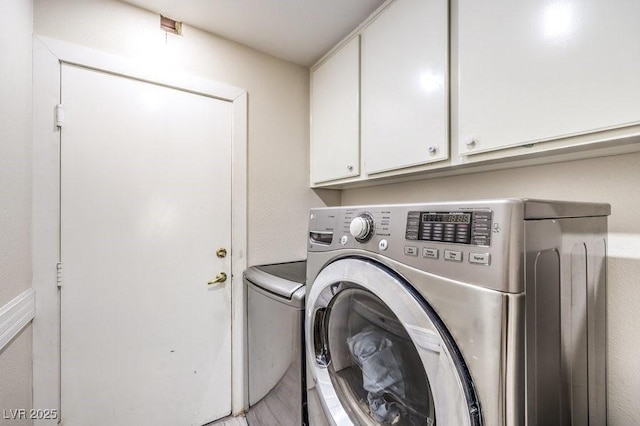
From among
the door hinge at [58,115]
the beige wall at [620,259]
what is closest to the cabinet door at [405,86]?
the beige wall at [620,259]

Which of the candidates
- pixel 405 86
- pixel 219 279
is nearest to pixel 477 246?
pixel 405 86

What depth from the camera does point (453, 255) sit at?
1.88 ft

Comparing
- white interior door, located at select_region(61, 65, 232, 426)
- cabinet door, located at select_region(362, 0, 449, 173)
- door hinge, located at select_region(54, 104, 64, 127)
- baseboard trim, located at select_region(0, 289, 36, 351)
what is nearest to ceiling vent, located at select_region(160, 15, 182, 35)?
white interior door, located at select_region(61, 65, 232, 426)

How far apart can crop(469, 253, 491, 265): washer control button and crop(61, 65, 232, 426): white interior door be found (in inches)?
54.3

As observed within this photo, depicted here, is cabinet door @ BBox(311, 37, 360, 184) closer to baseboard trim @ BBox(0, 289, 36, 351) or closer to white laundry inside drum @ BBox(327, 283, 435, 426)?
white laundry inside drum @ BBox(327, 283, 435, 426)

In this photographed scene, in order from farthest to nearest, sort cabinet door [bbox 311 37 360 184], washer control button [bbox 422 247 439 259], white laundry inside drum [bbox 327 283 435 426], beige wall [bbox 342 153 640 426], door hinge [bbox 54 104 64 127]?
cabinet door [bbox 311 37 360 184]
door hinge [bbox 54 104 64 127]
beige wall [bbox 342 153 640 426]
white laundry inside drum [bbox 327 283 435 426]
washer control button [bbox 422 247 439 259]

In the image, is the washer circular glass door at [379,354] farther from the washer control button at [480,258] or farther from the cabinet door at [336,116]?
the cabinet door at [336,116]

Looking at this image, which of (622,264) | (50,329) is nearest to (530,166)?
(622,264)

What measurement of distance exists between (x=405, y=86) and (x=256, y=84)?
1.00m

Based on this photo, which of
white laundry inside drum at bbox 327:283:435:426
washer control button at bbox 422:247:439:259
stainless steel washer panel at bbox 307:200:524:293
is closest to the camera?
stainless steel washer panel at bbox 307:200:524:293

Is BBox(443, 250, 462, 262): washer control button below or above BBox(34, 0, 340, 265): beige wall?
below

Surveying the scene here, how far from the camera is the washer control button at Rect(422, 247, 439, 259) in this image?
0.60m

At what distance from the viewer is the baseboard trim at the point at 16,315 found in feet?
2.88

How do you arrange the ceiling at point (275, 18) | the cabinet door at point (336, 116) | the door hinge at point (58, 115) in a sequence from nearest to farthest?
the door hinge at point (58, 115)
the ceiling at point (275, 18)
the cabinet door at point (336, 116)
